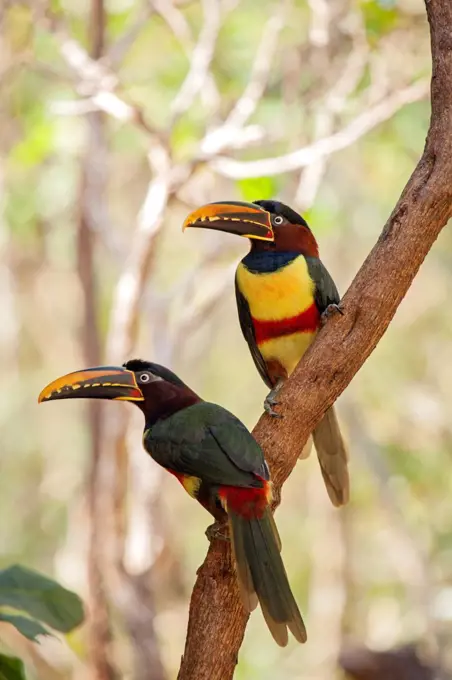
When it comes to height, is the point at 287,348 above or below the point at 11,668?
above

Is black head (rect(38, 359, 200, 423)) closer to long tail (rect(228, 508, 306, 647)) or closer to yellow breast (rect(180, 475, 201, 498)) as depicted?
yellow breast (rect(180, 475, 201, 498))

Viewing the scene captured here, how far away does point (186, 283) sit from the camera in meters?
5.49

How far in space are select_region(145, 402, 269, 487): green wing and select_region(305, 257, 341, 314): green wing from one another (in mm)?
684

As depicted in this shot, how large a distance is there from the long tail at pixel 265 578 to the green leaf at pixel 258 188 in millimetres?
2618

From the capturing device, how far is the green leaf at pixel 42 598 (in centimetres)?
291

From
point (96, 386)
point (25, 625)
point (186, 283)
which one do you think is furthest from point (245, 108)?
point (25, 625)

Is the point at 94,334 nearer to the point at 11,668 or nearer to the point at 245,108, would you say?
the point at 245,108

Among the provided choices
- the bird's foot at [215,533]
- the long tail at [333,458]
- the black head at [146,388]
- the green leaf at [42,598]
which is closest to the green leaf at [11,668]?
the green leaf at [42,598]

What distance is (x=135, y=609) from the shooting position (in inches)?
202

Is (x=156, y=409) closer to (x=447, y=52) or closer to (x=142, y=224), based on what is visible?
(x=447, y=52)

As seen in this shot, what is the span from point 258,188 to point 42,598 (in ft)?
8.48

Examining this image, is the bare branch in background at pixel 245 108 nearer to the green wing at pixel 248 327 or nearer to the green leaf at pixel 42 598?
the green wing at pixel 248 327

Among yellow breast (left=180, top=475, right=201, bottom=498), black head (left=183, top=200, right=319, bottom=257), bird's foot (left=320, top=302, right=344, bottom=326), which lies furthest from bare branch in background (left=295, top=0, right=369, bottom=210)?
yellow breast (left=180, top=475, right=201, bottom=498)

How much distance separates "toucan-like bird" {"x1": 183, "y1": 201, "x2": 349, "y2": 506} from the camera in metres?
3.33
